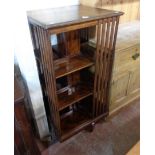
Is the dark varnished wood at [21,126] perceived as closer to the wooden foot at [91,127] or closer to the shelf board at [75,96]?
the shelf board at [75,96]

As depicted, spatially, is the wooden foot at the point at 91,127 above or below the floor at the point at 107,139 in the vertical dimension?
above

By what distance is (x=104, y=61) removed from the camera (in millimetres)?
1404

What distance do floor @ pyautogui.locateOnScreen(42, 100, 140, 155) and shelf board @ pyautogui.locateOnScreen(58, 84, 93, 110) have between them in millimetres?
464

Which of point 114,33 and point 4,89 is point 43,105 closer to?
point 4,89

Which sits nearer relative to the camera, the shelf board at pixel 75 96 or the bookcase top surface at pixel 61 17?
the bookcase top surface at pixel 61 17

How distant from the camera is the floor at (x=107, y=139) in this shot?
5.08 feet

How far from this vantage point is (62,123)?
166 cm

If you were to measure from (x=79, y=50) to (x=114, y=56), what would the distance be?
1.01ft

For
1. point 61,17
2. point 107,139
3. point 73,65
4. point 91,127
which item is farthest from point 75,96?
point 61,17

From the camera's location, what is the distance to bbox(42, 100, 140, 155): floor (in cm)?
155

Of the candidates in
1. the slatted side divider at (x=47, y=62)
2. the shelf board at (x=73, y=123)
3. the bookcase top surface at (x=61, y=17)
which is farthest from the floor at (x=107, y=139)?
the bookcase top surface at (x=61, y=17)
